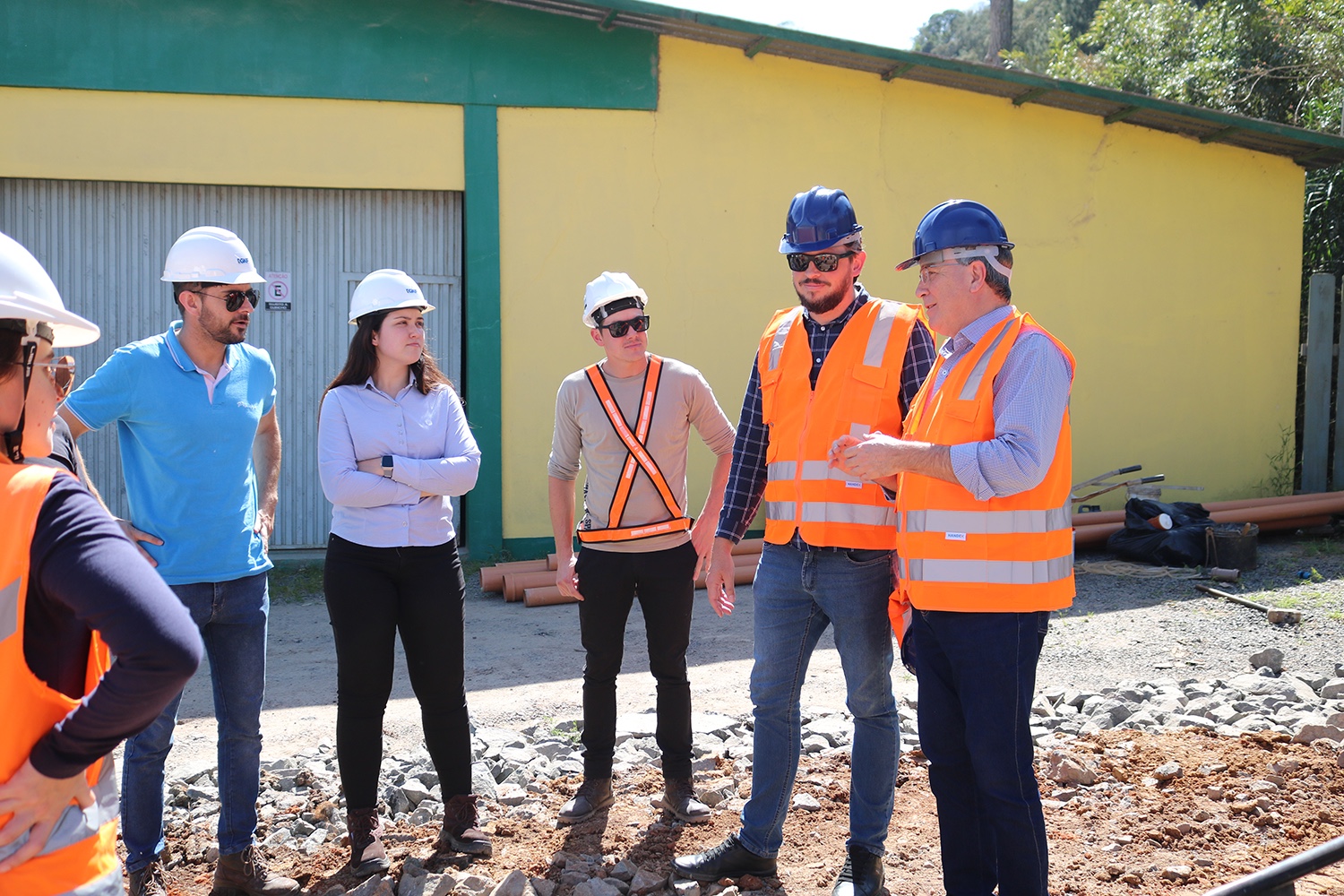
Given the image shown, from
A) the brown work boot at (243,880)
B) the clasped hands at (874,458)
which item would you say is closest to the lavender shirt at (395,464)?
the brown work boot at (243,880)

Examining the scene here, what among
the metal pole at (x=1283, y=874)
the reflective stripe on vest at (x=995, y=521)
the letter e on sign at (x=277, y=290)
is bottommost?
the metal pole at (x=1283, y=874)

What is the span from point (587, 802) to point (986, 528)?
218 centimetres

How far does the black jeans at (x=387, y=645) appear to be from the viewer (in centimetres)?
392

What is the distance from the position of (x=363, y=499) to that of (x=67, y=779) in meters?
2.14

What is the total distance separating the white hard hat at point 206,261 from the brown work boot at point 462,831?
207 cm

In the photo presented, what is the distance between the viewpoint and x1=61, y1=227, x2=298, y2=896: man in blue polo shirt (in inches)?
145

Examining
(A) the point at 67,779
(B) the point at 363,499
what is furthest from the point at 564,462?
(A) the point at 67,779

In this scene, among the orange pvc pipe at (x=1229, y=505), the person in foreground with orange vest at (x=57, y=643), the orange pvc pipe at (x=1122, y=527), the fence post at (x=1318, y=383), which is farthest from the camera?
the fence post at (x=1318, y=383)

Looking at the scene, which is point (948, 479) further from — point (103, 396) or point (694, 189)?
point (694, 189)

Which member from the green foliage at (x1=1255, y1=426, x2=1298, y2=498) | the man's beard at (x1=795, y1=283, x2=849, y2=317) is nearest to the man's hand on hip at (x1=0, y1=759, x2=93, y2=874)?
the man's beard at (x1=795, y1=283, x2=849, y2=317)

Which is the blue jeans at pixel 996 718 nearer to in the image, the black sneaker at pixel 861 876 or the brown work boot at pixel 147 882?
the black sneaker at pixel 861 876

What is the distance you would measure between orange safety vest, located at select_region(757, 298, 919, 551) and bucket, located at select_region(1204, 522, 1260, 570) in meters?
6.63

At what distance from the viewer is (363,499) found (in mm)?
3885

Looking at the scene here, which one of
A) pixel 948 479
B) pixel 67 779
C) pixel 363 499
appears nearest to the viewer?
pixel 67 779
